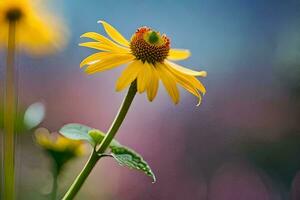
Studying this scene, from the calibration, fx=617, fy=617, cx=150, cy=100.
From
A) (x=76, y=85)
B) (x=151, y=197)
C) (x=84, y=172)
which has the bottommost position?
(x=151, y=197)

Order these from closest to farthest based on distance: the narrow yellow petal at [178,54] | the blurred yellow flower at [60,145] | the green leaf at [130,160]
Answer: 1. the green leaf at [130,160]
2. the narrow yellow petal at [178,54]
3. the blurred yellow flower at [60,145]

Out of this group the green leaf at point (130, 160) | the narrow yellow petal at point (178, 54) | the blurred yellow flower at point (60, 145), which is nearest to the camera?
the green leaf at point (130, 160)

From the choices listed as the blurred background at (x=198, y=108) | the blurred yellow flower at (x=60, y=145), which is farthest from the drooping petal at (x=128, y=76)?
the blurred background at (x=198, y=108)

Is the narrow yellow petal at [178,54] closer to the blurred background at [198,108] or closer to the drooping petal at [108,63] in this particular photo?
the drooping petal at [108,63]

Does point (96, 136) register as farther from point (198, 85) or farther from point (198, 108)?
point (198, 108)

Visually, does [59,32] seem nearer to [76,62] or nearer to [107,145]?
[107,145]

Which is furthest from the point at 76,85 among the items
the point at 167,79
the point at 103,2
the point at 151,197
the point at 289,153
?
the point at 167,79
